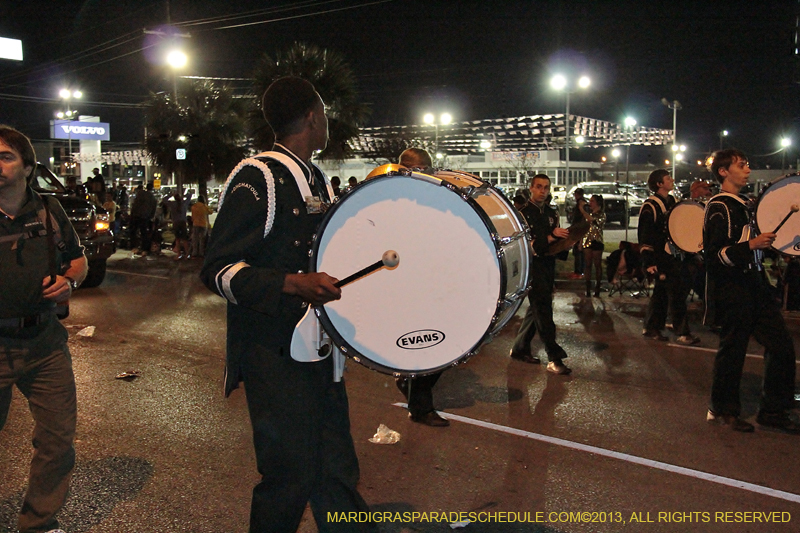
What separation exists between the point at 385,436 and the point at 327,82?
17.5 m

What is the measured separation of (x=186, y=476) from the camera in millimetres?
4566

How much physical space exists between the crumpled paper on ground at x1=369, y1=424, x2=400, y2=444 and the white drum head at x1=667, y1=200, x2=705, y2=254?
473cm

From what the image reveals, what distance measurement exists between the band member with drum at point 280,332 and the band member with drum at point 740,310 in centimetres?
358

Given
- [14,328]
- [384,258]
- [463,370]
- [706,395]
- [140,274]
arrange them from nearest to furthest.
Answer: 1. [384,258]
2. [14,328]
3. [706,395]
4. [463,370]
5. [140,274]

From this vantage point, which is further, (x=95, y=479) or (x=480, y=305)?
(x=95, y=479)

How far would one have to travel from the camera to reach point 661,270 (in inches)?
356

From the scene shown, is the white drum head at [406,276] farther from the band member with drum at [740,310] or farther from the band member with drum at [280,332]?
the band member with drum at [740,310]

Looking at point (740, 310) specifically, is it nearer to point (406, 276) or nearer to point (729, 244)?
point (729, 244)

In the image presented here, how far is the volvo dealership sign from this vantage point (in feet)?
221

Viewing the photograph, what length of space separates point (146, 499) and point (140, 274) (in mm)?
11981

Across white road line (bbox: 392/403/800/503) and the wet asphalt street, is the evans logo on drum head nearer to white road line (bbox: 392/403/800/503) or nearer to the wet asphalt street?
the wet asphalt street

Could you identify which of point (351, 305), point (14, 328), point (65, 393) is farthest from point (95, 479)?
point (351, 305)

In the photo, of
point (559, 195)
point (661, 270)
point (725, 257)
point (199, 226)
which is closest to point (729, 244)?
point (725, 257)

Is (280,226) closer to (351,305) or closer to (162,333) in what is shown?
(351,305)
